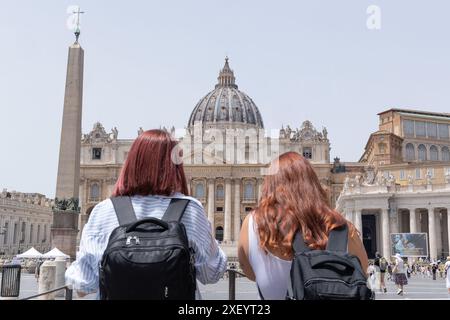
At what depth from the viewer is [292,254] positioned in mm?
3131

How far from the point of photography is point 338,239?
117 inches

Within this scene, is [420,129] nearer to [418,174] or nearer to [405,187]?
[418,174]

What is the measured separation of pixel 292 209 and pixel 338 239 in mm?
334

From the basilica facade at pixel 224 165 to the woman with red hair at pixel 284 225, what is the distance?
68059 mm

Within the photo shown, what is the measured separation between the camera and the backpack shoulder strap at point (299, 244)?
9.84 feet

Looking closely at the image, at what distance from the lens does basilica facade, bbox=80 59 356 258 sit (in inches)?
3012

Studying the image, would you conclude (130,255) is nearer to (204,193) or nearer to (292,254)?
(292,254)

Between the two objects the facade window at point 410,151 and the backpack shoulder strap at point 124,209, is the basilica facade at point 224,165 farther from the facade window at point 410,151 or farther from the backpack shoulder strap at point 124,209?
the backpack shoulder strap at point 124,209

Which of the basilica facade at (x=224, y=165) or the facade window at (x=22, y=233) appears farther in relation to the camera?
the basilica facade at (x=224, y=165)

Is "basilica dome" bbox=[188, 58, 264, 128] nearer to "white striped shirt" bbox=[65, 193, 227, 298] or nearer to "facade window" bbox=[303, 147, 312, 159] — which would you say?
"facade window" bbox=[303, 147, 312, 159]


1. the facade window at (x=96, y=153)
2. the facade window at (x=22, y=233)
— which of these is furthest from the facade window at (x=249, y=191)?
the facade window at (x=22, y=233)

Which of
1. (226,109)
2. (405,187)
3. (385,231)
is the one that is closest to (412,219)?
(385,231)
